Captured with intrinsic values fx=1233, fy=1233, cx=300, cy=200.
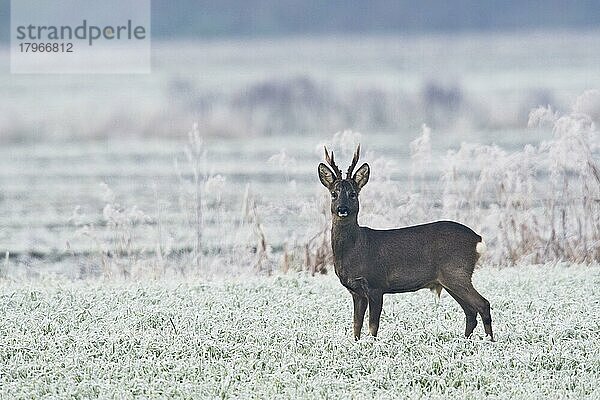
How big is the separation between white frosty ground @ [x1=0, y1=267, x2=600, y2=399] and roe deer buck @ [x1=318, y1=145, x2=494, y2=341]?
0.25 m

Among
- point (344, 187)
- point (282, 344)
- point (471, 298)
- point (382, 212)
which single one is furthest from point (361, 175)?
point (382, 212)

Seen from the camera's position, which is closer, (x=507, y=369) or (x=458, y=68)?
(x=507, y=369)

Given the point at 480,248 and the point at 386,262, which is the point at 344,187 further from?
the point at 480,248

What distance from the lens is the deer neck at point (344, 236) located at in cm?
732

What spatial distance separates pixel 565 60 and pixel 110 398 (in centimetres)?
923

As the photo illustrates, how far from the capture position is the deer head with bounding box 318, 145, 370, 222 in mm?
7215

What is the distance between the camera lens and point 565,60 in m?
14.1

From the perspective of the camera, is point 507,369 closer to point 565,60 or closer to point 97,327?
point 97,327

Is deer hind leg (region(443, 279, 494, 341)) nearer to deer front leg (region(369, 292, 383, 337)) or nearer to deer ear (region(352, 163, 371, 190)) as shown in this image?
deer front leg (region(369, 292, 383, 337))

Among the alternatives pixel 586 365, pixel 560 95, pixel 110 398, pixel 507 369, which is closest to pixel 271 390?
pixel 110 398

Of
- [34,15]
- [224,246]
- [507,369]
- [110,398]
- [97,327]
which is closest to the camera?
[110,398]

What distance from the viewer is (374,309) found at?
7.27m

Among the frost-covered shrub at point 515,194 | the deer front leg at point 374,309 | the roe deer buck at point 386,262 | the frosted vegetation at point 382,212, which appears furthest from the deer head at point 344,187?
the frost-covered shrub at point 515,194

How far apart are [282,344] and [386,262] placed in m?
0.78
